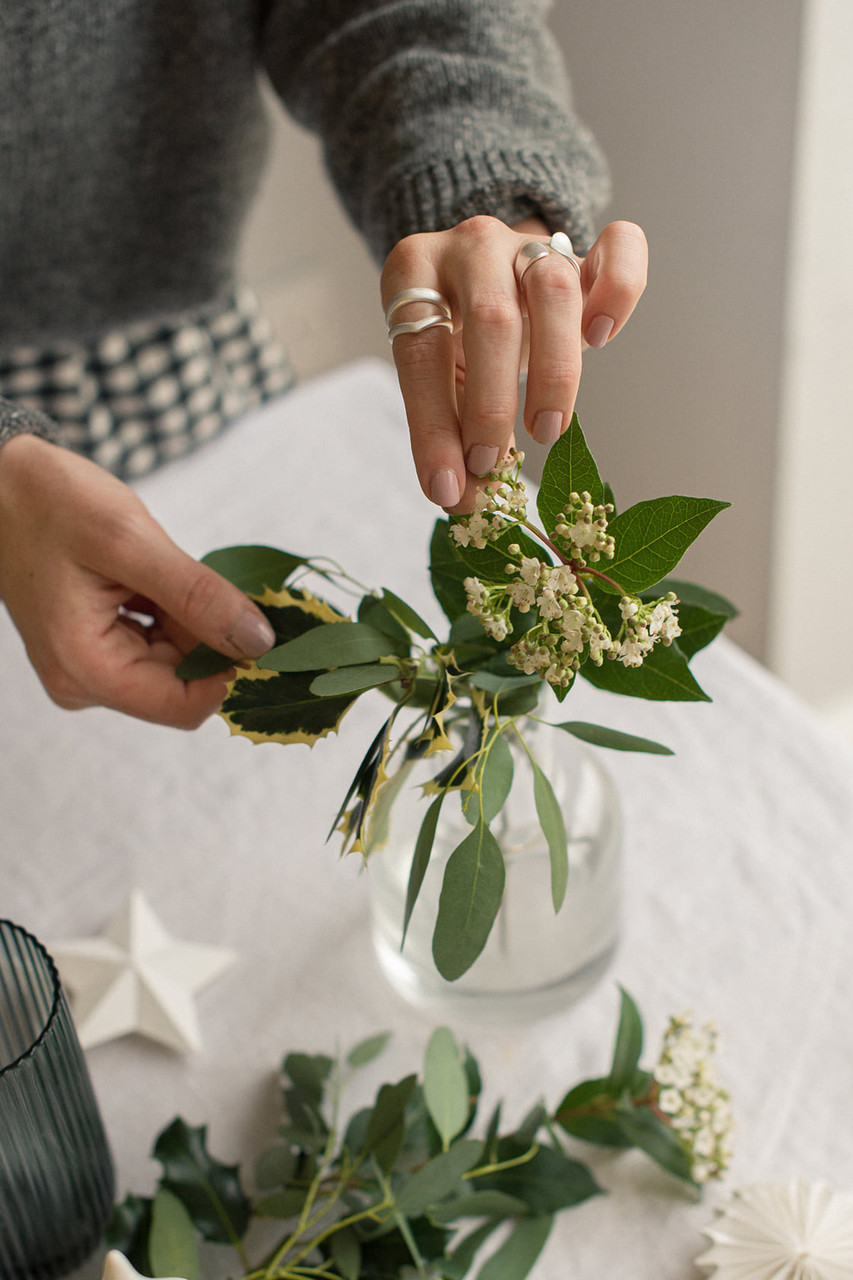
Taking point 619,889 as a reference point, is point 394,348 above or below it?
above

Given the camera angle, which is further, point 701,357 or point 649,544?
point 701,357

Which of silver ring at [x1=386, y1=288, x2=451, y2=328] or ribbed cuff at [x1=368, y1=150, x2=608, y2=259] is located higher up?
ribbed cuff at [x1=368, y1=150, x2=608, y2=259]

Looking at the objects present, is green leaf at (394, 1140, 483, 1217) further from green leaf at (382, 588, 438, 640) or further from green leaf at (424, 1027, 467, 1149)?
green leaf at (382, 588, 438, 640)

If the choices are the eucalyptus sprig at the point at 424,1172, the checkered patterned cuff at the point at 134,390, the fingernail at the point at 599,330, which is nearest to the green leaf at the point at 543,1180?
the eucalyptus sprig at the point at 424,1172

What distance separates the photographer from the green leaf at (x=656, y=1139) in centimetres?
43

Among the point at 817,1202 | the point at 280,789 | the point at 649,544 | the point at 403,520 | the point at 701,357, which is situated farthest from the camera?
the point at 403,520

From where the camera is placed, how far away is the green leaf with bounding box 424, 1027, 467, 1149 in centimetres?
41

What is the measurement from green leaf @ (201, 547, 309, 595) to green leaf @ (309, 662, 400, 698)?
73mm

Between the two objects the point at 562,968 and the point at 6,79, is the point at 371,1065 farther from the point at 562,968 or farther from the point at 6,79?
the point at 6,79

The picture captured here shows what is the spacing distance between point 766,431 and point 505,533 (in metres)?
0.46

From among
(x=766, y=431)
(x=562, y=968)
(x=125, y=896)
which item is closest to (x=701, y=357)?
(x=766, y=431)

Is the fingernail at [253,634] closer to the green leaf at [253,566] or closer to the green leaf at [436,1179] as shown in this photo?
the green leaf at [253,566]

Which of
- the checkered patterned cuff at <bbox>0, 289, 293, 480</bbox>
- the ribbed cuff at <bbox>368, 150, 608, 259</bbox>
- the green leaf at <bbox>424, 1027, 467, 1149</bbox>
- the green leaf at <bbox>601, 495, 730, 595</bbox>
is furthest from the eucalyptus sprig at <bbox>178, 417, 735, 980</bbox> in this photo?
the checkered patterned cuff at <bbox>0, 289, 293, 480</bbox>

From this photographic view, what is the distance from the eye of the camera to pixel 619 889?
0.51 m
